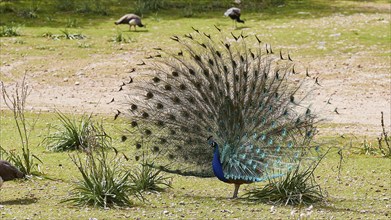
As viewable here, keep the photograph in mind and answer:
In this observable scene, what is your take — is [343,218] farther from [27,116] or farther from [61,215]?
[27,116]

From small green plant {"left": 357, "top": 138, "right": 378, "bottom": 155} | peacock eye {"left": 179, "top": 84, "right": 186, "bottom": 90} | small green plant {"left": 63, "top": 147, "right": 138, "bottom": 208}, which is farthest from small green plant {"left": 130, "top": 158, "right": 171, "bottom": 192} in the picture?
small green plant {"left": 357, "top": 138, "right": 378, "bottom": 155}

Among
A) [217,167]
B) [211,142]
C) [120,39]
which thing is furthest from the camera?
[120,39]

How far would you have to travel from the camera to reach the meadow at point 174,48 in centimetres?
989

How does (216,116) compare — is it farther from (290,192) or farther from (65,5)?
(65,5)

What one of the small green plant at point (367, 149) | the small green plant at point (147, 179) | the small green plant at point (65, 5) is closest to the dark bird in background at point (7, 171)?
the small green plant at point (147, 179)

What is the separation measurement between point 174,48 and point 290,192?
41.0 feet

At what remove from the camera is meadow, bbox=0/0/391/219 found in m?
9.89

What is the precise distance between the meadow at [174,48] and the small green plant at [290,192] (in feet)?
0.44

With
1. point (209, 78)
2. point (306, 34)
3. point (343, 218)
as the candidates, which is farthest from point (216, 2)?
point (343, 218)

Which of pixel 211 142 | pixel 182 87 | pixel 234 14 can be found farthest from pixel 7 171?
pixel 234 14

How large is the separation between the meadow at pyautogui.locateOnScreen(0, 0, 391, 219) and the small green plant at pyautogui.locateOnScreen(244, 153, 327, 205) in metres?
0.13

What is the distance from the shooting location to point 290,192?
10.0 m

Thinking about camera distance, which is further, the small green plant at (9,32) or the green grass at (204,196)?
the small green plant at (9,32)

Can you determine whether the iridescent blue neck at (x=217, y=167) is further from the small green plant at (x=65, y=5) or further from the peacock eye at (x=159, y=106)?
the small green plant at (x=65, y=5)
